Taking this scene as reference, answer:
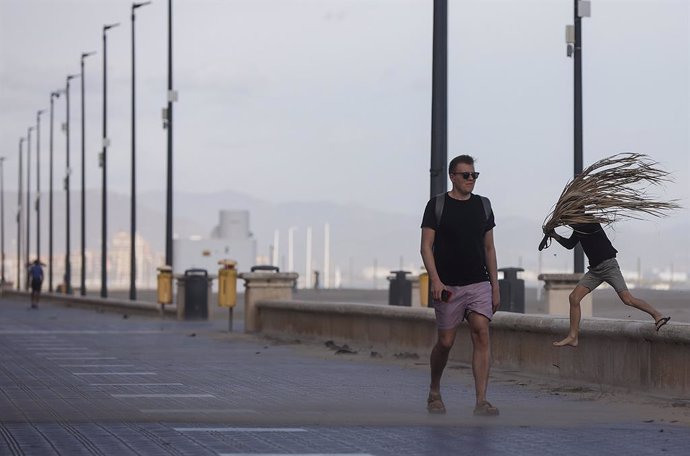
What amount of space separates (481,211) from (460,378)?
195 inches

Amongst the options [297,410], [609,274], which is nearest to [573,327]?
[609,274]

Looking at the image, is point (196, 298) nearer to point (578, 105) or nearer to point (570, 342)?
point (578, 105)

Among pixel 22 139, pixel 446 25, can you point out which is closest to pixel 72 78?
pixel 22 139

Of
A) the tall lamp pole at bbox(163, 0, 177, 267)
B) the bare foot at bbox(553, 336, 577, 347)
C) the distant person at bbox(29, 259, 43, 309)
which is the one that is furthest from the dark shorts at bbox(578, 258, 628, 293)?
the distant person at bbox(29, 259, 43, 309)

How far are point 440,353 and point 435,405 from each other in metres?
0.43

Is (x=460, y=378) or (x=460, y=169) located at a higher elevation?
(x=460, y=169)

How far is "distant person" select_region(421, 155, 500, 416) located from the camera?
44.7ft

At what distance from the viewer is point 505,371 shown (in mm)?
18688

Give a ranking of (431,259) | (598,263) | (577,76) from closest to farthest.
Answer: (431,259)
(598,263)
(577,76)

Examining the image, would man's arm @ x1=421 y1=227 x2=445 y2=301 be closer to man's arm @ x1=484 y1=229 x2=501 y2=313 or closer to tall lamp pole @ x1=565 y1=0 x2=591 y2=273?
man's arm @ x1=484 y1=229 x2=501 y2=313

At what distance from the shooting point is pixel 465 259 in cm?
1365

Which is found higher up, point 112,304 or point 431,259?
point 431,259

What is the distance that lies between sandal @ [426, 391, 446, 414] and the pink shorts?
0.61 metres

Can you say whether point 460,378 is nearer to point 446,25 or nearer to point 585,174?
point 585,174
